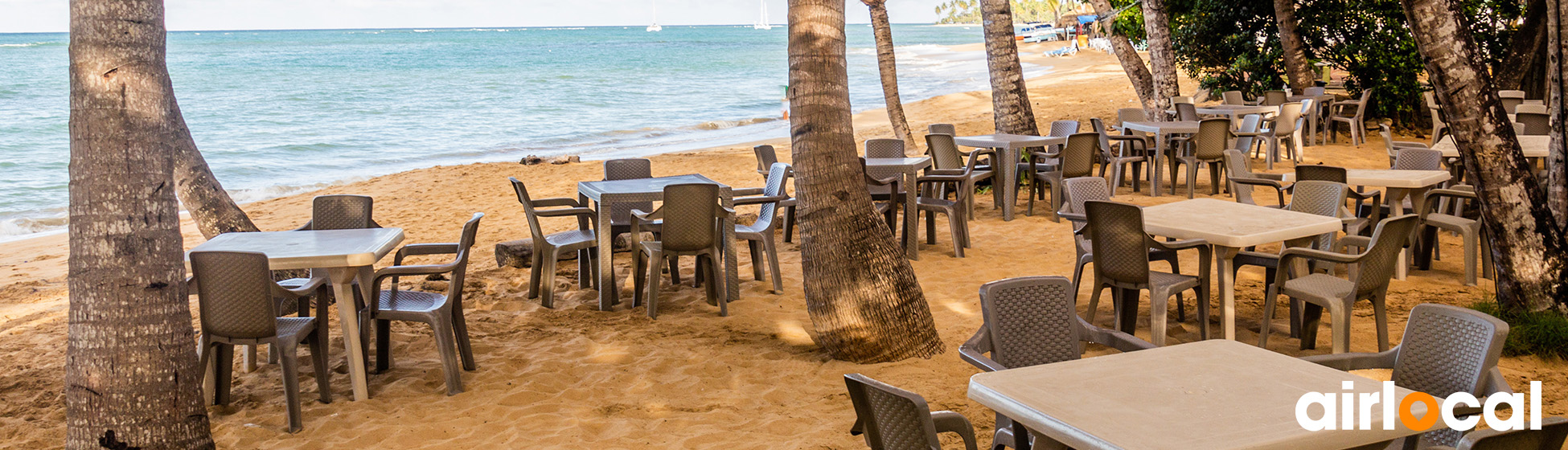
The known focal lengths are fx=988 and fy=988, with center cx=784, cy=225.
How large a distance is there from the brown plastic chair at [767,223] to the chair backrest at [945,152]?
2561 mm

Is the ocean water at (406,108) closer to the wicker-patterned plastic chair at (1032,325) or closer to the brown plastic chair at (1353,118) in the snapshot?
the brown plastic chair at (1353,118)

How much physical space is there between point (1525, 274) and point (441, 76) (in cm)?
4683

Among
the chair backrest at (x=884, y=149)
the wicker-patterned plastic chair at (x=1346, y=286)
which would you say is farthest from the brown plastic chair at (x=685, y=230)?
the wicker-patterned plastic chair at (x=1346, y=286)

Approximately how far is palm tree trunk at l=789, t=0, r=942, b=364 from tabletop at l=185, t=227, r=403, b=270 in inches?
85.4

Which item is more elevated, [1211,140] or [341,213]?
[1211,140]

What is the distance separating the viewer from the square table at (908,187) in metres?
7.97

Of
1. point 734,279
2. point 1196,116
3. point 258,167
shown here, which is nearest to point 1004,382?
point 734,279

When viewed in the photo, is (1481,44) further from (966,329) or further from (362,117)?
(362,117)

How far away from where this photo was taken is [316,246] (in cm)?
501

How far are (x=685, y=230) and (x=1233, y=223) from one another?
3158mm

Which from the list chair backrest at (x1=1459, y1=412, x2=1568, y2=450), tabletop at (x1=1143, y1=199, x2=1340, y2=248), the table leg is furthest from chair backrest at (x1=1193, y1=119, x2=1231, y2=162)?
chair backrest at (x1=1459, y1=412, x2=1568, y2=450)

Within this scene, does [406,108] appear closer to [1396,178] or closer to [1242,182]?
[1242,182]

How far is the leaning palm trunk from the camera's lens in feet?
17.0

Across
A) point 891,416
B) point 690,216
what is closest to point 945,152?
point 690,216
